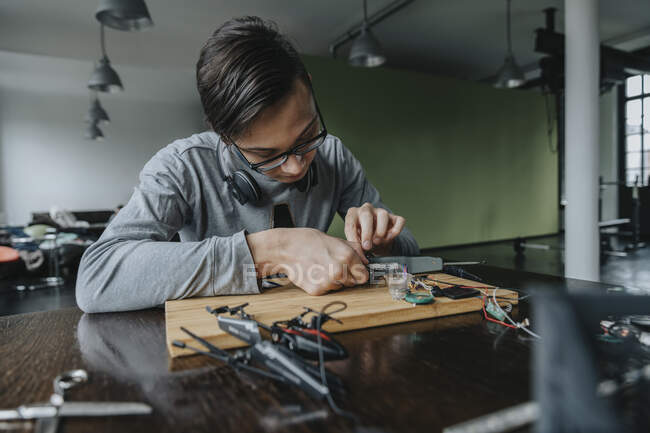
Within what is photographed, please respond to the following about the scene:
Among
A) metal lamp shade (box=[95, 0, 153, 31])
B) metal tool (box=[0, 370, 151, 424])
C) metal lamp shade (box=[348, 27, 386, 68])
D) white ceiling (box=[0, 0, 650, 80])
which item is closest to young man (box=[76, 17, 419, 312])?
metal tool (box=[0, 370, 151, 424])

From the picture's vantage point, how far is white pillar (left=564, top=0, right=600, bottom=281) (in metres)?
3.12

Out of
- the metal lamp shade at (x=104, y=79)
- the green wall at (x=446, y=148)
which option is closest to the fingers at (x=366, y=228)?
the metal lamp shade at (x=104, y=79)

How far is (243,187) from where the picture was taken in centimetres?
112

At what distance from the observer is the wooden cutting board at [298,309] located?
2.07 feet

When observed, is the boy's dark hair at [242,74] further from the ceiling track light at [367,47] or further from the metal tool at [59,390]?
the ceiling track light at [367,47]

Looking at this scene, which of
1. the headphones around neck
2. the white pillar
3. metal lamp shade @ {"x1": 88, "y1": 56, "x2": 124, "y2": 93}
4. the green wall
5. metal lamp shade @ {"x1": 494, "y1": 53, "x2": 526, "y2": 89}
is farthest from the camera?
the green wall

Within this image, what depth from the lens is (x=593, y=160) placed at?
3.13 meters

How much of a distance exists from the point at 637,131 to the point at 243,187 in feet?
30.8

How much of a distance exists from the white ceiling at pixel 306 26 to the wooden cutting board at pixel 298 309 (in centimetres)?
479

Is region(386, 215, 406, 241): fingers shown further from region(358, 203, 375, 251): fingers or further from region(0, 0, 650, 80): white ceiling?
region(0, 0, 650, 80): white ceiling

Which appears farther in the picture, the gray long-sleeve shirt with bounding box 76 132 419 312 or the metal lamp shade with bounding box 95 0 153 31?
the metal lamp shade with bounding box 95 0 153 31

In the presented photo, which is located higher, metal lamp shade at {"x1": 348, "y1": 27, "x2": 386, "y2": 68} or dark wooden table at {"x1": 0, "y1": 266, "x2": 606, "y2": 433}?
metal lamp shade at {"x1": 348, "y1": 27, "x2": 386, "y2": 68}

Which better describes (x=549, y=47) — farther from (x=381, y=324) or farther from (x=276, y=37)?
(x=381, y=324)

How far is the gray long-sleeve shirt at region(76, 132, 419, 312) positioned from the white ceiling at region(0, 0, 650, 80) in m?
4.18
